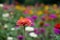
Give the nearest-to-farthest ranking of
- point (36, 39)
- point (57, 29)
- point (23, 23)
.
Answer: point (23, 23) < point (57, 29) < point (36, 39)

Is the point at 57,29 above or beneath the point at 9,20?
above

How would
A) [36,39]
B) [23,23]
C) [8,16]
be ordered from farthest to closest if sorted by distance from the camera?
[8,16] → [36,39] → [23,23]

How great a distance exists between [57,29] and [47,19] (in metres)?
1.34

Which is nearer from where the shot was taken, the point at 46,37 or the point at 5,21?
the point at 46,37

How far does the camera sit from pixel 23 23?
5.70ft

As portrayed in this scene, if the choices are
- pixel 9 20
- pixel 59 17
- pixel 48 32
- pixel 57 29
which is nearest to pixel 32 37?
pixel 48 32

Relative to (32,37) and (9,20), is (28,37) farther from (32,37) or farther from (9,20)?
(9,20)

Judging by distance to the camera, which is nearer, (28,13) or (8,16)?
(8,16)

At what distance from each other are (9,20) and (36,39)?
78cm

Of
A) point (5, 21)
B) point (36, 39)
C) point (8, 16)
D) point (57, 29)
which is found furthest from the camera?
point (8, 16)

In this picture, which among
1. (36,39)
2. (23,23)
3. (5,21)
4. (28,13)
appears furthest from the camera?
(28,13)

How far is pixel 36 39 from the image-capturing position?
245 cm

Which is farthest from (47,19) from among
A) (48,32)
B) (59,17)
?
(48,32)

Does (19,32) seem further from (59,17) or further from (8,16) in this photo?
(59,17)
